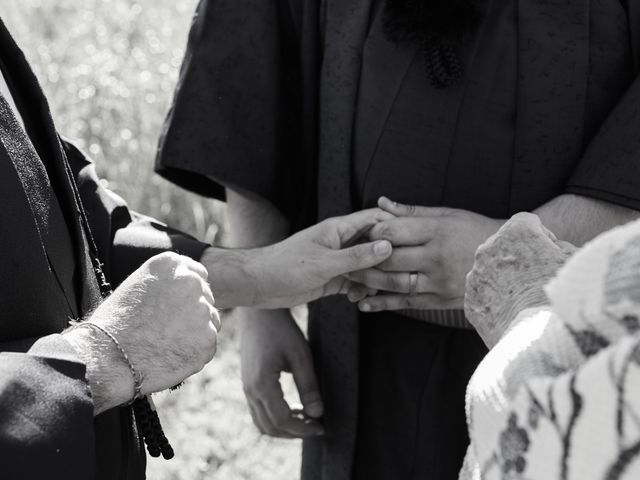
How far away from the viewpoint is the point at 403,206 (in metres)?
1.85

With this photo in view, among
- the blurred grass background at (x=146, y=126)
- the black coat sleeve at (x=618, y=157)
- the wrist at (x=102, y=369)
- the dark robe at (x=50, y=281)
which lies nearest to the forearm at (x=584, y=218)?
the black coat sleeve at (x=618, y=157)

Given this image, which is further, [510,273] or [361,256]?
[361,256]

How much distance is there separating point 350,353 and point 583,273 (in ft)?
4.07

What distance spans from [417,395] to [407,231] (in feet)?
1.39

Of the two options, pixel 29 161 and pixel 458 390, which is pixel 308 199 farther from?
pixel 29 161

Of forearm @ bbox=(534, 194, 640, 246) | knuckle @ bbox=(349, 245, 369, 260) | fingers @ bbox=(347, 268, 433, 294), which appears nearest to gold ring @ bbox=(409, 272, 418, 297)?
fingers @ bbox=(347, 268, 433, 294)

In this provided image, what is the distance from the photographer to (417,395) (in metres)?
1.97

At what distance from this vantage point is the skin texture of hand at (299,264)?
184cm

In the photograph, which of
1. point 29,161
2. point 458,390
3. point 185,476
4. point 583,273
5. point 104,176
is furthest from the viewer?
point 104,176

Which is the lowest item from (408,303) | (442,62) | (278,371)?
(278,371)

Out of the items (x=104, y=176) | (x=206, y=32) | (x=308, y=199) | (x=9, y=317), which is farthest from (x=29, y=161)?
(x=104, y=176)

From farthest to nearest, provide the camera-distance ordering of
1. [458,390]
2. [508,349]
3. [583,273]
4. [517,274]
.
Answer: [458,390] → [517,274] → [508,349] → [583,273]

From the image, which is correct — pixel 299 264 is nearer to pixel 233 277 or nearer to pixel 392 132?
pixel 233 277

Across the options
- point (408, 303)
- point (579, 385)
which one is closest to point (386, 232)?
point (408, 303)
